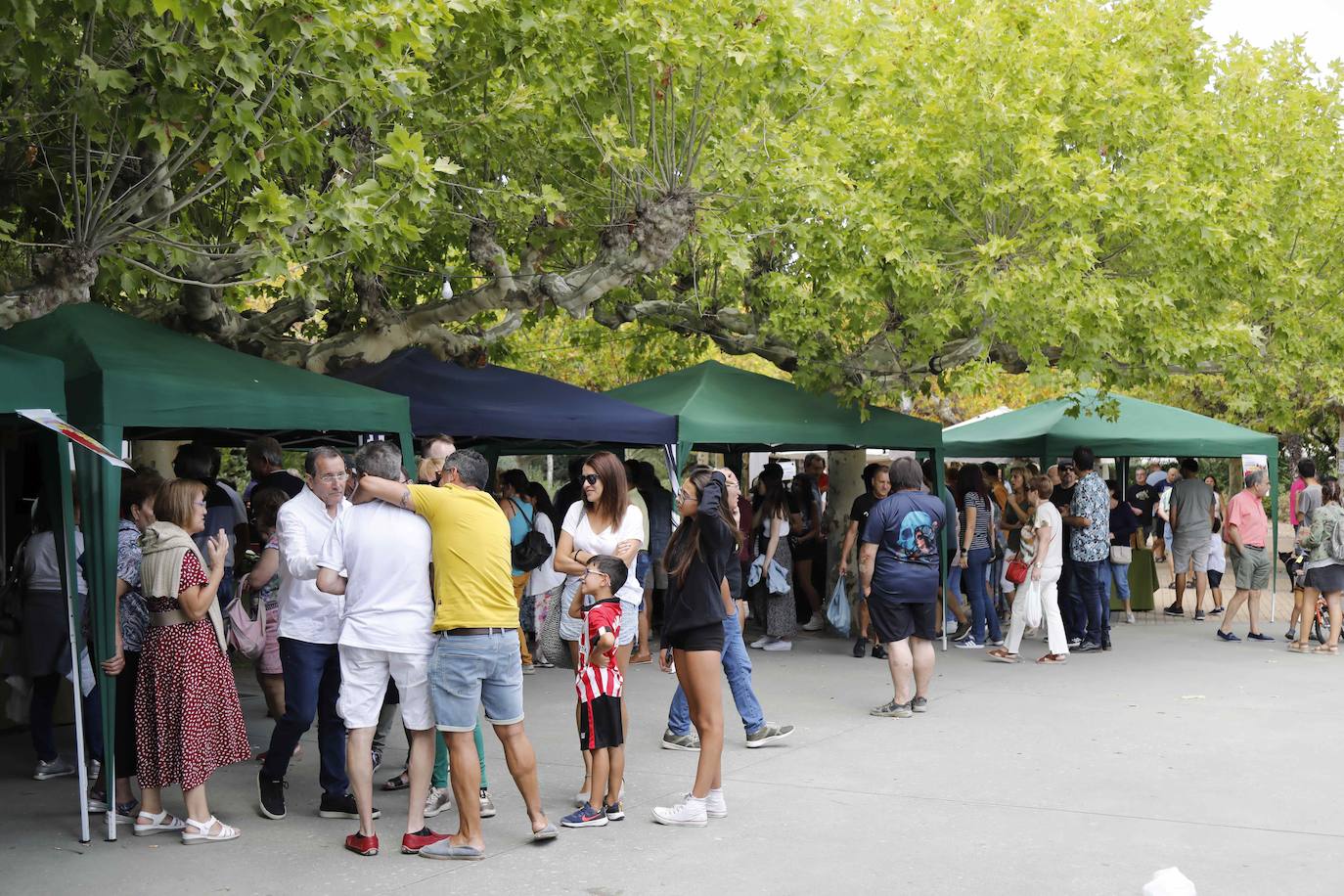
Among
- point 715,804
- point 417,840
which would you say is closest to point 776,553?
point 715,804

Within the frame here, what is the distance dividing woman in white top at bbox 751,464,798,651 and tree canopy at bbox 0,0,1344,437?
3.96 feet

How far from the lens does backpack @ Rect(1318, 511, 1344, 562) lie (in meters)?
11.6

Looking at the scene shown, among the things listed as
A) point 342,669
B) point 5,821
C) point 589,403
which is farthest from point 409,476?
point 589,403

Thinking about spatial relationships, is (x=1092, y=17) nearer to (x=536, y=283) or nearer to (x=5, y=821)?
(x=536, y=283)

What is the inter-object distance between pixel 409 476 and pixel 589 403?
3464 mm

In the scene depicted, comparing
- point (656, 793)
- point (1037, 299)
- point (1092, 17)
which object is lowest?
point (656, 793)

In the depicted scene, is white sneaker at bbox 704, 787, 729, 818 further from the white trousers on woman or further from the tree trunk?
the tree trunk

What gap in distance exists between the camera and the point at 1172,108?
12.5m

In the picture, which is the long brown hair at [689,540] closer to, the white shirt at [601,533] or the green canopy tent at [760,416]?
the white shirt at [601,533]

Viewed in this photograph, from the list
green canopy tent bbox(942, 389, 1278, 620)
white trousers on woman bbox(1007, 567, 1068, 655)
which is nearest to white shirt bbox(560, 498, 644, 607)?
white trousers on woman bbox(1007, 567, 1068, 655)

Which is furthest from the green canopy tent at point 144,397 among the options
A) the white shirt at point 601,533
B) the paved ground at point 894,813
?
the white shirt at point 601,533

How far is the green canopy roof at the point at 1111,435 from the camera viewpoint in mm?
14688

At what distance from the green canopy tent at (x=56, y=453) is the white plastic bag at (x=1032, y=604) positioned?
7893 mm

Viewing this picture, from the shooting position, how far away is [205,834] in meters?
5.95
